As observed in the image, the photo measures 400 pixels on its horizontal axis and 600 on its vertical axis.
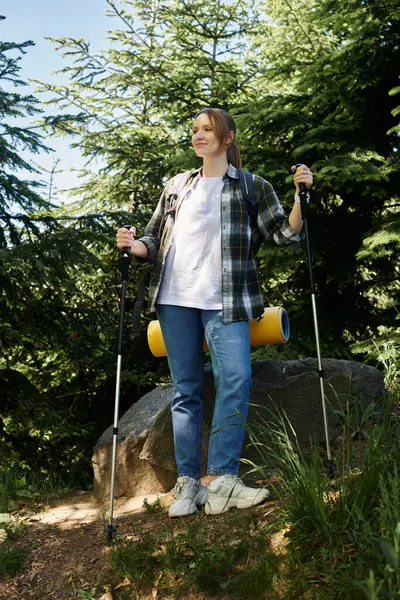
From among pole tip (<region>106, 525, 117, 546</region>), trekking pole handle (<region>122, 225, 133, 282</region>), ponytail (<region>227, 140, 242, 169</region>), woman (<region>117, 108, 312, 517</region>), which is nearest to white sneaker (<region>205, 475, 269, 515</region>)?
woman (<region>117, 108, 312, 517</region>)

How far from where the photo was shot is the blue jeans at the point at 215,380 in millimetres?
3621

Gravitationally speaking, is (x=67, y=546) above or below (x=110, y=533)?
below

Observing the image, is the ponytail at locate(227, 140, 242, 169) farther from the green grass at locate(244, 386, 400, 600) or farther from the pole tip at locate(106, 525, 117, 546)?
the pole tip at locate(106, 525, 117, 546)

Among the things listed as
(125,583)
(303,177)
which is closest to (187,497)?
(125,583)

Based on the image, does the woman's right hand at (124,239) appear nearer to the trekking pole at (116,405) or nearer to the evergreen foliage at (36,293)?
the trekking pole at (116,405)

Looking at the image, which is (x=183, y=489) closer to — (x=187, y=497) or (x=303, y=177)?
(x=187, y=497)

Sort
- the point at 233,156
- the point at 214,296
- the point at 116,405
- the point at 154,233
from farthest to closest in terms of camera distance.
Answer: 1. the point at 154,233
2. the point at 233,156
3. the point at 116,405
4. the point at 214,296

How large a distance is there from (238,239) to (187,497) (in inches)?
60.9

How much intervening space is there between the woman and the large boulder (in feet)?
2.51

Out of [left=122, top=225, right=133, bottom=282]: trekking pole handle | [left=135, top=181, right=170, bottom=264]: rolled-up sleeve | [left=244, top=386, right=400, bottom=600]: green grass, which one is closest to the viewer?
[left=244, top=386, right=400, bottom=600]: green grass

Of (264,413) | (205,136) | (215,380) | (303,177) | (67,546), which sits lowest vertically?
(67,546)

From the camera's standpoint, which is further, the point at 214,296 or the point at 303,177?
the point at 303,177

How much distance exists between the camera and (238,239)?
3.80m

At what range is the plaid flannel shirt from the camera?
12.2 ft
